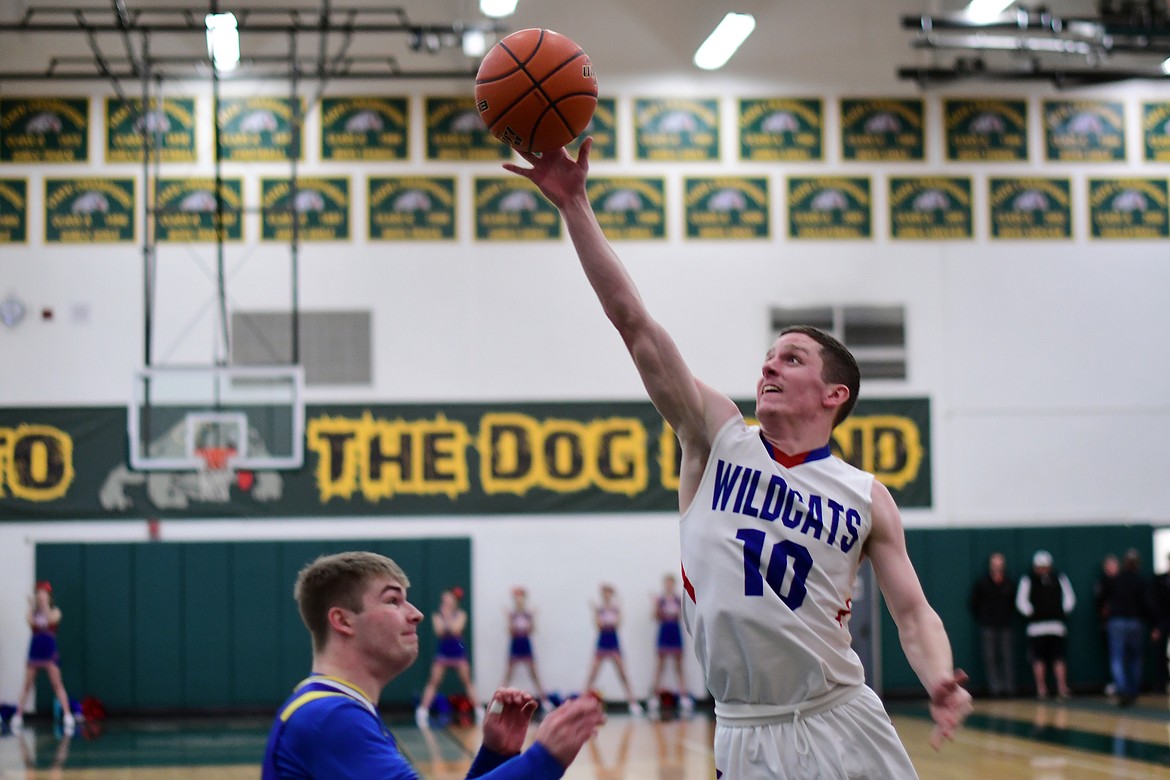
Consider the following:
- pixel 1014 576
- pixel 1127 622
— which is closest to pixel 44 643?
pixel 1014 576

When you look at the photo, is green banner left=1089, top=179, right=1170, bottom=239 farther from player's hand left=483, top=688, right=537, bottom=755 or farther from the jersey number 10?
player's hand left=483, top=688, right=537, bottom=755

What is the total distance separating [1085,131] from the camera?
18.8 metres

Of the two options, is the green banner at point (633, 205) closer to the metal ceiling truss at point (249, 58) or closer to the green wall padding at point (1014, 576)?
the metal ceiling truss at point (249, 58)

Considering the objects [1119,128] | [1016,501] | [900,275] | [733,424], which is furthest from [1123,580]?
[733,424]

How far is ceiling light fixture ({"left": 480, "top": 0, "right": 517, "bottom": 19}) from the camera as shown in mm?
15915

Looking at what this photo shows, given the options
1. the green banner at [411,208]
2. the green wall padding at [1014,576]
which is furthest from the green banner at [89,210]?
the green wall padding at [1014,576]

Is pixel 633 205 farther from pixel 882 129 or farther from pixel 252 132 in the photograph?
pixel 252 132

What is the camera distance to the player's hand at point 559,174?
3.47 m

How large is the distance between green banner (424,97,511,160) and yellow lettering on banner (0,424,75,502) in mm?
6444

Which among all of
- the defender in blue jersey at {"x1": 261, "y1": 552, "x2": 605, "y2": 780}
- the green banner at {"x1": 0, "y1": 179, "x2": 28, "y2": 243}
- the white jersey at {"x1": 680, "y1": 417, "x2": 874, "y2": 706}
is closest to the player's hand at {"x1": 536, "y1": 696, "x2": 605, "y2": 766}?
the defender in blue jersey at {"x1": 261, "y1": 552, "x2": 605, "y2": 780}

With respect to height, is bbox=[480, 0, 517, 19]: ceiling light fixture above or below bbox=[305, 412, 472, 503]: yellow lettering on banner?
above

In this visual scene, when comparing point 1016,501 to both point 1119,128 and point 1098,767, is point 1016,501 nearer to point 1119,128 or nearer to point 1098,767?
point 1119,128

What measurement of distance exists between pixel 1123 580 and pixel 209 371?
11.9 metres

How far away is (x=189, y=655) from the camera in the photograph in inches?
670
